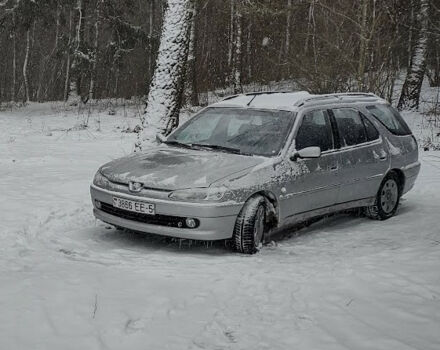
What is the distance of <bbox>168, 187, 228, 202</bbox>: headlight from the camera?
220 inches

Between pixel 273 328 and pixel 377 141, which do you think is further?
pixel 377 141

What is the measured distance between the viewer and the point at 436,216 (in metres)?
7.74

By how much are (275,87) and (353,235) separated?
16.9m

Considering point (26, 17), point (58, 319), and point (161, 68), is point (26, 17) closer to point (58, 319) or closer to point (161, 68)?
point (161, 68)

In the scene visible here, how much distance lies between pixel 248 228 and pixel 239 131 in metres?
1.48

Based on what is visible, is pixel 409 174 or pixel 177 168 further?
pixel 409 174

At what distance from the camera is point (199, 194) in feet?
18.4

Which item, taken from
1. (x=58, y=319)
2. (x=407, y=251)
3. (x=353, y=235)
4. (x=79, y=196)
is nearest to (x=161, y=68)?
(x=79, y=196)

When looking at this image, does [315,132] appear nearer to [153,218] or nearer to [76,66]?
[153,218]

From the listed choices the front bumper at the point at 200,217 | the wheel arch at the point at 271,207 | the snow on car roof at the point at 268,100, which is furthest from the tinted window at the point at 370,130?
the front bumper at the point at 200,217

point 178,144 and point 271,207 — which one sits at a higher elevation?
point 178,144

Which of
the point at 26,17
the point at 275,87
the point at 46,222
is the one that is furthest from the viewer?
the point at 275,87

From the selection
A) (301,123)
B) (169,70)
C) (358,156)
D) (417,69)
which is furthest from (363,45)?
(301,123)

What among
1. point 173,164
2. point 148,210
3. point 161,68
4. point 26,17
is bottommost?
point 148,210
